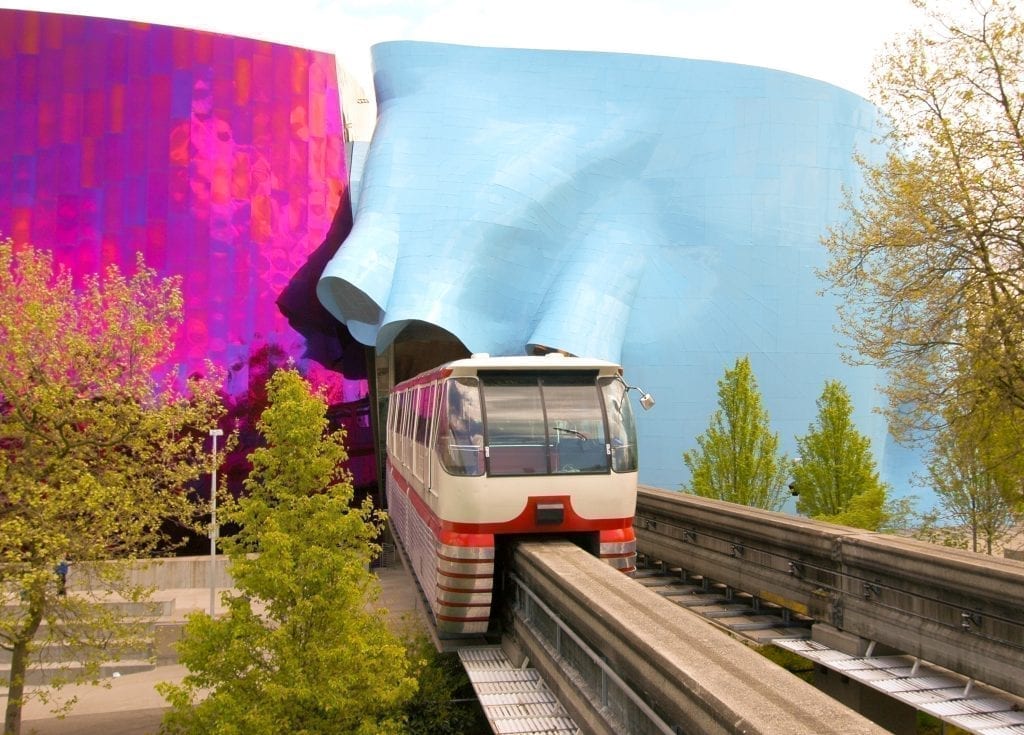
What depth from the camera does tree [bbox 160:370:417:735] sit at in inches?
370

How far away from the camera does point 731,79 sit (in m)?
31.7

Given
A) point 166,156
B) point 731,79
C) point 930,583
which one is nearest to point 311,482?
point 930,583

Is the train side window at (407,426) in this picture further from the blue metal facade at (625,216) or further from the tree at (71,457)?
the blue metal facade at (625,216)

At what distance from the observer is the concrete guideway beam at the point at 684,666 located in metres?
4.76

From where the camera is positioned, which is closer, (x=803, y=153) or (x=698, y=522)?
(x=698, y=522)

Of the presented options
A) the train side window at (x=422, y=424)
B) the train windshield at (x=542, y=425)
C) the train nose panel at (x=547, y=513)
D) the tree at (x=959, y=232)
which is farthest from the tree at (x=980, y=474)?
the train side window at (x=422, y=424)

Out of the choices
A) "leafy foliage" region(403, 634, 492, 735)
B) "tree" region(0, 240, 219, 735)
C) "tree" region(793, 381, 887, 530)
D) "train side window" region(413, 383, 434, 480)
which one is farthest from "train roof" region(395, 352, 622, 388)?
"tree" region(793, 381, 887, 530)

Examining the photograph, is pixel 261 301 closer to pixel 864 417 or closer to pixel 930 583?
pixel 864 417

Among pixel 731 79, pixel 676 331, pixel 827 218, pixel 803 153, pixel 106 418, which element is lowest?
pixel 106 418

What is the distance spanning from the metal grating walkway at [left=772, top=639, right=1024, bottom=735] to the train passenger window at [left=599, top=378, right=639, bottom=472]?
99.5 inches

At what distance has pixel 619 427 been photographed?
33.4ft

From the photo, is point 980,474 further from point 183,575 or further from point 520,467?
point 183,575

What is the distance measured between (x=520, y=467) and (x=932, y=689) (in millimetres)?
4425

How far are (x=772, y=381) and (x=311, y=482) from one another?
73.3ft
